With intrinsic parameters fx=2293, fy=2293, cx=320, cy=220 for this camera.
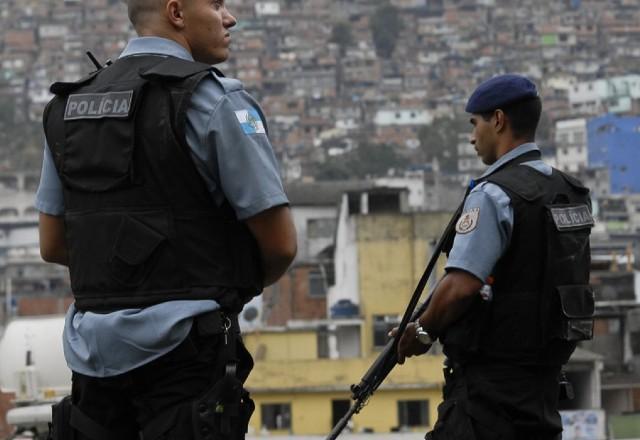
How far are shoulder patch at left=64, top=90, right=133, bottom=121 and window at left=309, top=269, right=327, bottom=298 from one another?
4119 cm

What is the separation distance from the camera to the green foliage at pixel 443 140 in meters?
102

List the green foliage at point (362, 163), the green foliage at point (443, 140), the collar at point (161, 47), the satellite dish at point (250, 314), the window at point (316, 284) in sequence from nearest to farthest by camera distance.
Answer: the collar at point (161, 47) < the satellite dish at point (250, 314) < the window at point (316, 284) < the green foliage at point (362, 163) < the green foliage at point (443, 140)

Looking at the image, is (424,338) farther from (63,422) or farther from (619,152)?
(619,152)

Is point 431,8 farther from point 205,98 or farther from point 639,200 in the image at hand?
point 205,98

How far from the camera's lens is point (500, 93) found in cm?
498

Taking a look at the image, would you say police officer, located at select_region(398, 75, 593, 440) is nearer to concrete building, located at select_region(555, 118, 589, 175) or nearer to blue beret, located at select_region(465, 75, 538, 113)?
blue beret, located at select_region(465, 75, 538, 113)

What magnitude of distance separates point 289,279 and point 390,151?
193 ft

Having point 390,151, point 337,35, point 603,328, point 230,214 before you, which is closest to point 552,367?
point 230,214

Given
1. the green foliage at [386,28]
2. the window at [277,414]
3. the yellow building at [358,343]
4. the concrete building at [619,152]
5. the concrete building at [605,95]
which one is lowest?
the window at [277,414]

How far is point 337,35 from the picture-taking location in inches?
5202

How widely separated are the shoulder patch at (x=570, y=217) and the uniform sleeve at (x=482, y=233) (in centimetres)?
10

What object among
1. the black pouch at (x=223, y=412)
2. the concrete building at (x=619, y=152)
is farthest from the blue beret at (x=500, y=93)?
the concrete building at (x=619, y=152)

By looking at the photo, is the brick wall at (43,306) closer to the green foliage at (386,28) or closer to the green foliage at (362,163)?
the green foliage at (362,163)

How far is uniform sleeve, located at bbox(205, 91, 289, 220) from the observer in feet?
12.9
